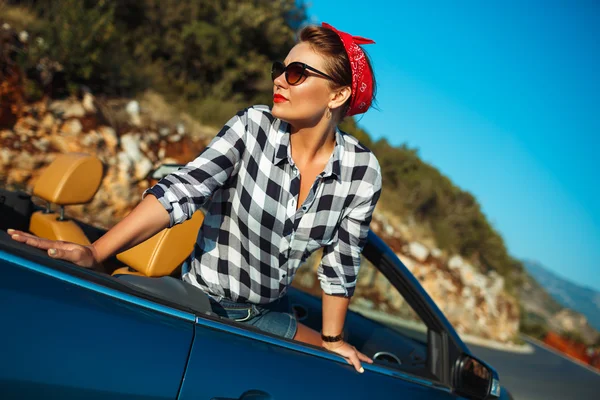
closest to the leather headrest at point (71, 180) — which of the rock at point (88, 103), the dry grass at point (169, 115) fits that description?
the rock at point (88, 103)

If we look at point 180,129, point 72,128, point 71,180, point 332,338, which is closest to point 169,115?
point 180,129

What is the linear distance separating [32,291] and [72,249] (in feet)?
0.94

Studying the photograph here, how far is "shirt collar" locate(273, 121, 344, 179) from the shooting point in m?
1.88

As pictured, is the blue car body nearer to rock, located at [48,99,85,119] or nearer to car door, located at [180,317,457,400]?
car door, located at [180,317,457,400]

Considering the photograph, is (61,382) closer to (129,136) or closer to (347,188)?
(347,188)

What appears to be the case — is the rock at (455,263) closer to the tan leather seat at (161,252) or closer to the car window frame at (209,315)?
the car window frame at (209,315)

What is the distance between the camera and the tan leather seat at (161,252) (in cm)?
209

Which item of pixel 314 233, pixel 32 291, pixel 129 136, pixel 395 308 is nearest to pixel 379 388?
pixel 314 233

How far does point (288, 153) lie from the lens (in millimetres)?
1888

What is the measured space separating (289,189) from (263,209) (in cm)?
13

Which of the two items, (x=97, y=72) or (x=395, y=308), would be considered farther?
(x=395, y=308)

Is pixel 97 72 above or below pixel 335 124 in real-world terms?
above

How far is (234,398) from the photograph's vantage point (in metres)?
1.29

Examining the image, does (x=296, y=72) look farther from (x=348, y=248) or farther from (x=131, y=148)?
(x=131, y=148)
